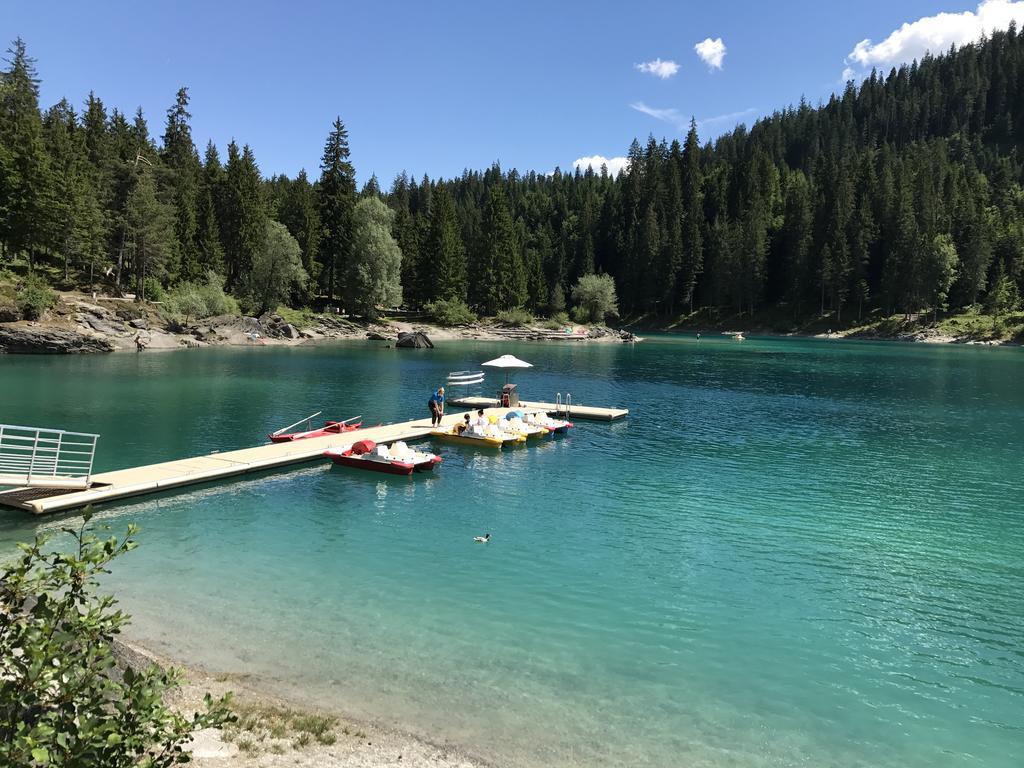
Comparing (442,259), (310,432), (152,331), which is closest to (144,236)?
(152,331)

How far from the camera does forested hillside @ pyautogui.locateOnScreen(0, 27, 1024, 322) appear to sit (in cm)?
8462

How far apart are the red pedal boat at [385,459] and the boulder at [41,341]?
52.7 m

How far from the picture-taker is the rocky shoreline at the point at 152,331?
64.7 metres

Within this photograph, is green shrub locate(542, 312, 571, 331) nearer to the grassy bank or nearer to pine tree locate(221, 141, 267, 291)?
the grassy bank

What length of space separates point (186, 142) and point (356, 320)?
4764 centimetres

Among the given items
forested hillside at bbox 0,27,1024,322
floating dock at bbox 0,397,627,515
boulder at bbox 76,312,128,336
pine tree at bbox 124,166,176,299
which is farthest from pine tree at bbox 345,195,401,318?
floating dock at bbox 0,397,627,515

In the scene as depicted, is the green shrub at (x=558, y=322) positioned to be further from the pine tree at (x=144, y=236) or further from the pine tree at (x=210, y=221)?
the pine tree at (x=144, y=236)

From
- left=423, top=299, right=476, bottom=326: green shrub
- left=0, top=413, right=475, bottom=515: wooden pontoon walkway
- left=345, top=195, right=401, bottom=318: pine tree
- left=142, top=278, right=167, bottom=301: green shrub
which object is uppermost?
left=345, top=195, right=401, bottom=318: pine tree

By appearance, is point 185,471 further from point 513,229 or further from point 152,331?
point 513,229

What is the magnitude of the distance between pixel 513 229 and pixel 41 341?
297 ft

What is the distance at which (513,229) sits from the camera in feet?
454

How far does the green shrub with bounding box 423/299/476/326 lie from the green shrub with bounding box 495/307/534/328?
7.11m

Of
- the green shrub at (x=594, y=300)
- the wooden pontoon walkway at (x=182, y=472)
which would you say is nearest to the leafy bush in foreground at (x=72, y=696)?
the wooden pontoon walkway at (x=182, y=472)

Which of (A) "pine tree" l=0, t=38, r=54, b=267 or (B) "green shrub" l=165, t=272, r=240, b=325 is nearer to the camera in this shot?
(A) "pine tree" l=0, t=38, r=54, b=267
